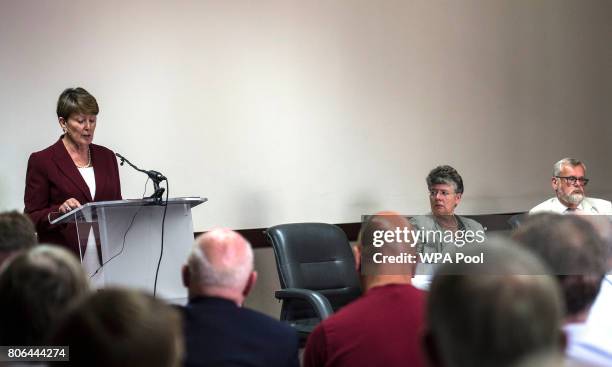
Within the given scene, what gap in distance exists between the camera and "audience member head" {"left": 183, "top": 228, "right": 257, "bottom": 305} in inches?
88.4

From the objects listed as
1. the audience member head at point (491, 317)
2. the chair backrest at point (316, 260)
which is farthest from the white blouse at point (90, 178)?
the audience member head at point (491, 317)

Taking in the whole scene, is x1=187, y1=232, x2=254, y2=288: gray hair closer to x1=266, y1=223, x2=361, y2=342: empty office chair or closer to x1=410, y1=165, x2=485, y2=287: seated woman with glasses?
x1=266, y1=223, x2=361, y2=342: empty office chair

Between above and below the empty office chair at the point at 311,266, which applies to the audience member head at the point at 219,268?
above

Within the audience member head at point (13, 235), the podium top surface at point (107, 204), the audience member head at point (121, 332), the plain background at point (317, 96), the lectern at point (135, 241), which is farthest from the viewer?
the plain background at point (317, 96)

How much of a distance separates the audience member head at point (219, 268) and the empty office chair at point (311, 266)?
1.99 meters

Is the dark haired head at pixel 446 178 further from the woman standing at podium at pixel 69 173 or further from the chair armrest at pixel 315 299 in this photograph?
the woman standing at podium at pixel 69 173

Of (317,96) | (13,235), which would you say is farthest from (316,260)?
(13,235)

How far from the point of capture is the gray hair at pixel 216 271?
7.37ft

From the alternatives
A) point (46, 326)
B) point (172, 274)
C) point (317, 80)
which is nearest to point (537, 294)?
point (46, 326)

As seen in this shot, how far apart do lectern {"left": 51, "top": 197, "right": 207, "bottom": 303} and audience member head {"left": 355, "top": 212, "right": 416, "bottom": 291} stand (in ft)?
3.50

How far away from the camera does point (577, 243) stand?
1.80 meters

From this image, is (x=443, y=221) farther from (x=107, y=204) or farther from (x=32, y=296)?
(x=32, y=296)

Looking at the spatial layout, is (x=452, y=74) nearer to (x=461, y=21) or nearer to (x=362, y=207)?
(x=461, y=21)

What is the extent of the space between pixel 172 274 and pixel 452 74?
3.26 metres
